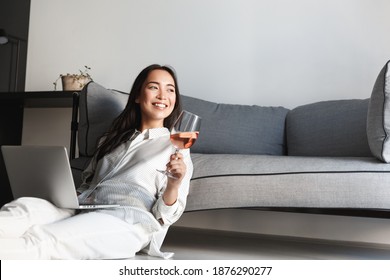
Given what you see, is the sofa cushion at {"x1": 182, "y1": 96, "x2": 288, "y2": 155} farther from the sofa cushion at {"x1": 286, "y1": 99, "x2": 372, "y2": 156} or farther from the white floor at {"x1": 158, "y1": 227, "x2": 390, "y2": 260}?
the white floor at {"x1": 158, "y1": 227, "x2": 390, "y2": 260}

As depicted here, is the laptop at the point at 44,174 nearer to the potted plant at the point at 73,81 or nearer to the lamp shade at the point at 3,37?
the potted plant at the point at 73,81

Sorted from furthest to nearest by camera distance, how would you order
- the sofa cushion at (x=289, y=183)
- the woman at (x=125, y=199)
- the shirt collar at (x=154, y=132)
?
1. the shirt collar at (x=154, y=132)
2. the sofa cushion at (x=289, y=183)
3. the woman at (x=125, y=199)

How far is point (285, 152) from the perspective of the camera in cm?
274

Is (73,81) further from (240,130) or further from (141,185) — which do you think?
(141,185)

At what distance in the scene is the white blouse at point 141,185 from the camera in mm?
1737

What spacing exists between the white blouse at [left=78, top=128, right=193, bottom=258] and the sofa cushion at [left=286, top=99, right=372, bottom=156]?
34.6 inches

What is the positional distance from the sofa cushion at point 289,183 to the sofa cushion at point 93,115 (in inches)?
23.6

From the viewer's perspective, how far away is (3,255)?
129 cm

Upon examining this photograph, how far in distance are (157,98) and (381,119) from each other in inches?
35.1

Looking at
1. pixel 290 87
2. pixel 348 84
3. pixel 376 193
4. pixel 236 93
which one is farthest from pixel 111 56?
pixel 376 193

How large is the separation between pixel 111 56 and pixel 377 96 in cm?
214

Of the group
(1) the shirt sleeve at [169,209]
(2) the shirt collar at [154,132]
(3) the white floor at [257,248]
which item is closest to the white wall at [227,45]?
(3) the white floor at [257,248]

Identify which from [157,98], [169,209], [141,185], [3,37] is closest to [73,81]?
[3,37]

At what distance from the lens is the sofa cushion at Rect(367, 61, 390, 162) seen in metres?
1.88
